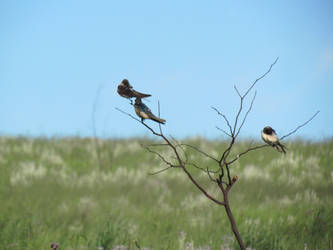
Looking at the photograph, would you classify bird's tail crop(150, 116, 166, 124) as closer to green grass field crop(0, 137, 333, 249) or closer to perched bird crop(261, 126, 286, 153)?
perched bird crop(261, 126, 286, 153)

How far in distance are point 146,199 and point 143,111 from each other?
658 cm

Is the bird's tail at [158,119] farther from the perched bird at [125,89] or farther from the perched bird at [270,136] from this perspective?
the perched bird at [270,136]

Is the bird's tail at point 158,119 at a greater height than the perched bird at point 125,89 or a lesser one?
lesser

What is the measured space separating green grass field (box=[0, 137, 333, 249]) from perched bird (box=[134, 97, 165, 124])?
2.25 metres

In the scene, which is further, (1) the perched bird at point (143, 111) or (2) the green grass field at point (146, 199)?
(2) the green grass field at point (146, 199)

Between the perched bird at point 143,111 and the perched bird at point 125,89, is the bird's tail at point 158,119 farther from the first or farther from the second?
the perched bird at point 125,89

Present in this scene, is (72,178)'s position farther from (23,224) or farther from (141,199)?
(23,224)

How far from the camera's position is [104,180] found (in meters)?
9.97

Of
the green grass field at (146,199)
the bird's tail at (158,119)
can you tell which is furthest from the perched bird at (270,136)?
the green grass field at (146,199)

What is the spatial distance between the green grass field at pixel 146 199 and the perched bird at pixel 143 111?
2.25m

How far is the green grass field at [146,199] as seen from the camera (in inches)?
203

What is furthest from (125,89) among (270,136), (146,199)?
(146,199)

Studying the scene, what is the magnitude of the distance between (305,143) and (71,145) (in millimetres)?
8192

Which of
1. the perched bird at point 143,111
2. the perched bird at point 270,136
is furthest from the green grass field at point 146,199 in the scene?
the perched bird at point 143,111
